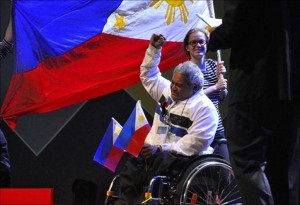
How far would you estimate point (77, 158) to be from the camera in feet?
18.3

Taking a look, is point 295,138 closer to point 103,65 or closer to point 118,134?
point 118,134

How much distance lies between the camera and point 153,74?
4.05 m

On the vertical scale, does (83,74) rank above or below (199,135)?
above

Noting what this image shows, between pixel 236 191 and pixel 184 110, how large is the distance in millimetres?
564

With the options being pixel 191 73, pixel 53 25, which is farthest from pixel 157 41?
pixel 53 25

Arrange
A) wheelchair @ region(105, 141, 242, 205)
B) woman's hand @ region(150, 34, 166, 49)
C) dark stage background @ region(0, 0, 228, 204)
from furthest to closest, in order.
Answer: dark stage background @ region(0, 0, 228, 204), woman's hand @ region(150, 34, 166, 49), wheelchair @ region(105, 141, 242, 205)

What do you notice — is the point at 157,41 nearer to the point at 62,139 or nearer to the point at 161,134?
the point at 161,134

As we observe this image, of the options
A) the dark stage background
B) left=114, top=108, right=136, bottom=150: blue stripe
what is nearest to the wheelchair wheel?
left=114, top=108, right=136, bottom=150: blue stripe

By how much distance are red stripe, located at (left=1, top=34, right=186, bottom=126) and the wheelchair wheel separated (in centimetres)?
124

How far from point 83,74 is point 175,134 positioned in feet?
3.64

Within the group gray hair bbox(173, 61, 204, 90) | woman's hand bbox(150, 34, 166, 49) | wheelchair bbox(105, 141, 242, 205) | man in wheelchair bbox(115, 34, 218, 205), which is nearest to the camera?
wheelchair bbox(105, 141, 242, 205)

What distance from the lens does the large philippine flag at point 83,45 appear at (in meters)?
4.29

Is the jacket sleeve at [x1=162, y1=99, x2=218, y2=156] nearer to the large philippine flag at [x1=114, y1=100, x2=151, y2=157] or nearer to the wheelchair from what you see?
the wheelchair

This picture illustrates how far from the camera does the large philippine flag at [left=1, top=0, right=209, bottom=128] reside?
429cm
